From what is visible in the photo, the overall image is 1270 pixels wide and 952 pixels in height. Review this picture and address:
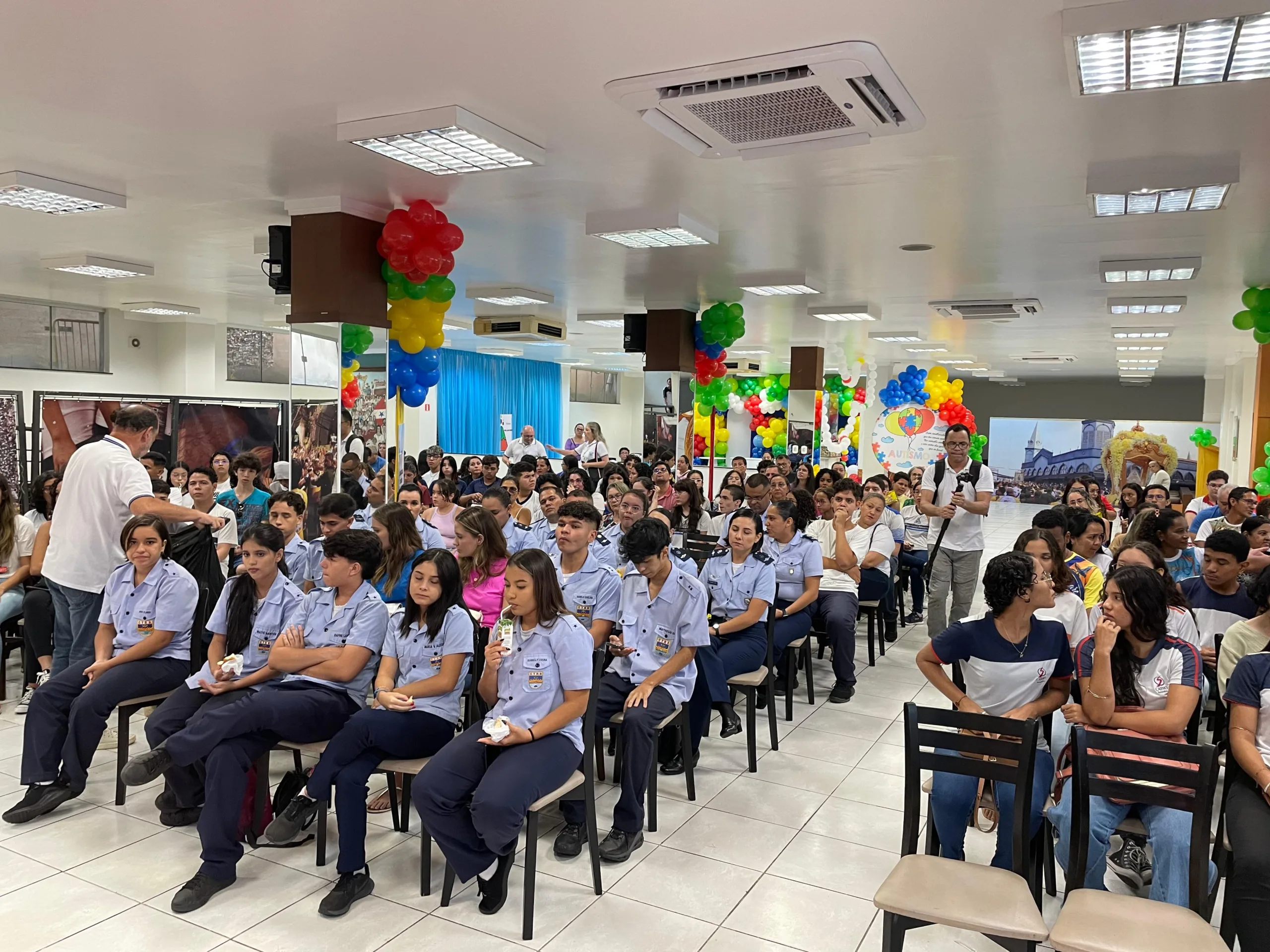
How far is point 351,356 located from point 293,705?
2.84 metres

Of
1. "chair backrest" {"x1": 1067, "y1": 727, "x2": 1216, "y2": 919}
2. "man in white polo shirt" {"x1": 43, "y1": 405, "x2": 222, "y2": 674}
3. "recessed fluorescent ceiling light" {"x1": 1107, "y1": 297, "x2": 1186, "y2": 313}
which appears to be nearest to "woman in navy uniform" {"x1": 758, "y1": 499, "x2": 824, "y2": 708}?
"chair backrest" {"x1": 1067, "y1": 727, "x2": 1216, "y2": 919}

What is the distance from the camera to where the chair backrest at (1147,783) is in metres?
2.43

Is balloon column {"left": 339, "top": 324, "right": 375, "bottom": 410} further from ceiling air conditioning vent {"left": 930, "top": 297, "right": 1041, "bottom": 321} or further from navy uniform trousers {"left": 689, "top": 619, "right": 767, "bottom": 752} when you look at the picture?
ceiling air conditioning vent {"left": 930, "top": 297, "right": 1041, "bottom": 321}

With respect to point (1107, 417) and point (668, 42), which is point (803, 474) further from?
point (1107, 417)

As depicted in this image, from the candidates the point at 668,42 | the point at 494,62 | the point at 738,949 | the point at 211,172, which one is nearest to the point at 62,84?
the point at 211,172

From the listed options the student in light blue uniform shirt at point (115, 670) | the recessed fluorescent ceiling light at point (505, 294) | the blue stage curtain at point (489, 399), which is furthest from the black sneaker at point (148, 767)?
the blue stage curtain at point (489, 399)

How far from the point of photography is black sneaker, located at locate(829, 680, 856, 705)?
5.59 m

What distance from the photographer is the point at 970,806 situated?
2.92m

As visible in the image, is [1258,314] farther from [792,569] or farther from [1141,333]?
[792,569]

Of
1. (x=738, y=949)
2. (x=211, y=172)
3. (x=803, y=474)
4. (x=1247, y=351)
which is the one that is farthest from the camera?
(x=1247, y=351)

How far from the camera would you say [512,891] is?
10.6 feet

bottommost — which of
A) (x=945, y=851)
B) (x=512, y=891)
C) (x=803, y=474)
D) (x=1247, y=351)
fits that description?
(x=512, y=891)

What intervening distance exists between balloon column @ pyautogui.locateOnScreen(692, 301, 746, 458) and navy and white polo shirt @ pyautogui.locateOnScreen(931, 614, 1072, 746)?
22.0 ft

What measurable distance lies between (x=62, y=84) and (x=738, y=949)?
4.28 m
